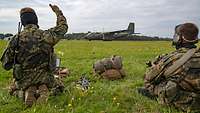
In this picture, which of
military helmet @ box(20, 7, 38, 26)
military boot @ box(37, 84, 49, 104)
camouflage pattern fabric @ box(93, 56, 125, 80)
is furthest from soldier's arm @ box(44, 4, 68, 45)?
camouflage pattern fabric @ box(93, 56, 125, 80)

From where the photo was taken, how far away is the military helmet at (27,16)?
9953 mm

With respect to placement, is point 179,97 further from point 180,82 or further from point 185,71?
point 185,71

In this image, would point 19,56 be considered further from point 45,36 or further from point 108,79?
point 108,79

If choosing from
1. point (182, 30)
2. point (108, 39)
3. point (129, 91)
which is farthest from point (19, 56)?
point (108, 39)

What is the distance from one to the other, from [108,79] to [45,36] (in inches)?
143

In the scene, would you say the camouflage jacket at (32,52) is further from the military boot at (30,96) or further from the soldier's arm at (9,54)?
the military boot at (30,96)

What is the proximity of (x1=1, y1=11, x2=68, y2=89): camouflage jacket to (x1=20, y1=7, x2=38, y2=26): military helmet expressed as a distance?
0.31 feet

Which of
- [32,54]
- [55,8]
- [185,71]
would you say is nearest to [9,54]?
[32,54]

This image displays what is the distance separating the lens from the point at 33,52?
999 centimetres

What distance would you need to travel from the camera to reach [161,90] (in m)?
9.37

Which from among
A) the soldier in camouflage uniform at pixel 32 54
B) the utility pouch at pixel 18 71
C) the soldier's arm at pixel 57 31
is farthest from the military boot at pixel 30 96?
the soldier's arm at pixel 57 31

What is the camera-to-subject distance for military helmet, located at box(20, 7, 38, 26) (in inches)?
392

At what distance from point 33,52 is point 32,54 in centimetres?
5

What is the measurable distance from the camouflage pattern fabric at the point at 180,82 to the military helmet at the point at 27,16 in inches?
117
